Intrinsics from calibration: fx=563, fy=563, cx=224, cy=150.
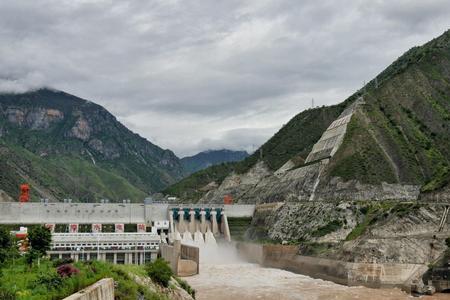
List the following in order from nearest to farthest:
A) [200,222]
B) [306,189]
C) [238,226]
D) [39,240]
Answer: [39,240]
[200,222]
[238,226]
[306,189]

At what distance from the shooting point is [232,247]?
11288cm

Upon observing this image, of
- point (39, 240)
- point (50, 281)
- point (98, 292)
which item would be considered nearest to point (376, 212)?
point (39, 240)

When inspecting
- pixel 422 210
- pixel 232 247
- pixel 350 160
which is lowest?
pixel 232 247

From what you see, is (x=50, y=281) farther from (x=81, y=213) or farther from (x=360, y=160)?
(x=360, y=160)

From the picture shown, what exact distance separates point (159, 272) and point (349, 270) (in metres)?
42.4

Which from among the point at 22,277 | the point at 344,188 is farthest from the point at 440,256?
the point at 22,277

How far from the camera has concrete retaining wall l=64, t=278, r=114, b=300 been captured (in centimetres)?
1951

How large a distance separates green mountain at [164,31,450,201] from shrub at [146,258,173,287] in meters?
61.9

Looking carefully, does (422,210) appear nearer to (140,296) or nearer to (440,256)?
(440,256)

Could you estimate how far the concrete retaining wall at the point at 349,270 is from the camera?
68688mm

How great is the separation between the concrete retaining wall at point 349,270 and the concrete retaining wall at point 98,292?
165 feet

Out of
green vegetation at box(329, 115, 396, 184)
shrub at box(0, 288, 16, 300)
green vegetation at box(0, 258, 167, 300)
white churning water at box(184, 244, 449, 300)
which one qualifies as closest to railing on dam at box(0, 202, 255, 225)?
white churning water at box(184, 244, 449, 300)

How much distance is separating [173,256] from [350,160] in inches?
2022

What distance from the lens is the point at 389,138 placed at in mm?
128750
